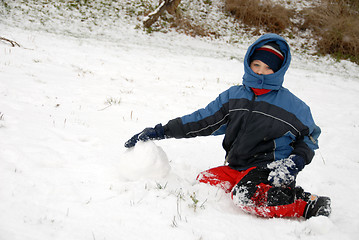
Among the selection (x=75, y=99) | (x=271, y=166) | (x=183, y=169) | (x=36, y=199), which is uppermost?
(x=271, y=166)

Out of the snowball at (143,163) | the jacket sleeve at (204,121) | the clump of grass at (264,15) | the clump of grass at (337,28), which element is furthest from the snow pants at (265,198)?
the clump of grass at (264,15)

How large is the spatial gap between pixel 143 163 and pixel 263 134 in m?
1.11

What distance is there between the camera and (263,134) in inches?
96.6

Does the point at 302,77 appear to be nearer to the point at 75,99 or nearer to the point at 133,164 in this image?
the point at 75,99

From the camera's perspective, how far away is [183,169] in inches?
119

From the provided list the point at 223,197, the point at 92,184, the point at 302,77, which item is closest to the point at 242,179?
the point at 223,197

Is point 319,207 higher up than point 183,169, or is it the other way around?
point 319,207

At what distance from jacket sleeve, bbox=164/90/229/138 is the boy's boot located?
3.37 feet

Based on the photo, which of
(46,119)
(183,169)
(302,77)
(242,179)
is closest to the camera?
(242,179)

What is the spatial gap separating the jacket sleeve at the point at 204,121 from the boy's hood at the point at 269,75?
0.31 m

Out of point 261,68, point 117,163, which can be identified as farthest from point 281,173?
point 117,163

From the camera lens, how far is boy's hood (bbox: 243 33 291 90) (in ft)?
7.93

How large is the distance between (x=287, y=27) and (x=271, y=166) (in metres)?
18.1

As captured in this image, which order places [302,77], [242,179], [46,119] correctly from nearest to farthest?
[242,179] < [46,119] < [302,77]
